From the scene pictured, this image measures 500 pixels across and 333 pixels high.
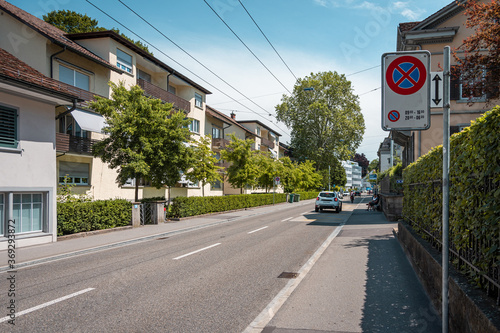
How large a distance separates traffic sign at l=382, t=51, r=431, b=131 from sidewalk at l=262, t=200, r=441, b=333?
105 inches

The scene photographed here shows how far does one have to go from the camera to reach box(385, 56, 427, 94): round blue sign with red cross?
398 cm

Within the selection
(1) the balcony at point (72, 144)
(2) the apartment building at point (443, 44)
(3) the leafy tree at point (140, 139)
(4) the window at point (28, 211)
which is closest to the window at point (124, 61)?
(1) the balcony at point (72, 144)

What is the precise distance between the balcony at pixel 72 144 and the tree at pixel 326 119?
39839mm

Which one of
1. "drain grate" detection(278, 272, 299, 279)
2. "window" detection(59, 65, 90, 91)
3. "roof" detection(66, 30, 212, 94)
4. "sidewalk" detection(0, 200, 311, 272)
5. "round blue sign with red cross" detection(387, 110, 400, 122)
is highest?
"roof" detection(66, 30, 212, 94)

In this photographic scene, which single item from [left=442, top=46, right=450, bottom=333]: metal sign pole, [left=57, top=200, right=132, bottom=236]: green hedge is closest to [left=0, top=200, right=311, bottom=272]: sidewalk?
[left=57, top=200, right=132, bottom=236]: green hedge

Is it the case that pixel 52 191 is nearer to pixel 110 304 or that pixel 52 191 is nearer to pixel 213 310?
pixel 110 304

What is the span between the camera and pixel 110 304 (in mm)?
5773

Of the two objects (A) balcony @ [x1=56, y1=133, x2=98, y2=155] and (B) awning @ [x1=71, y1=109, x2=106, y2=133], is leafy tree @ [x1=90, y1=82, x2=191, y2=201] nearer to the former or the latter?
(B) awning @ [x1=71, y1=109, x2=106, y2=133]

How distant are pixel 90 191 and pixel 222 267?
657 inches

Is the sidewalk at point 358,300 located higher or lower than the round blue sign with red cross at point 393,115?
lower

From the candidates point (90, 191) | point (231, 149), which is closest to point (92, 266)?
point (90, 191)

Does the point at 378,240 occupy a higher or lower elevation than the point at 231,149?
lower

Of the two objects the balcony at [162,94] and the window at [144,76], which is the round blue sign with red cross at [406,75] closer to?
the balcony at [162,94]

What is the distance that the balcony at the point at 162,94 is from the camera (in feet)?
88.5
